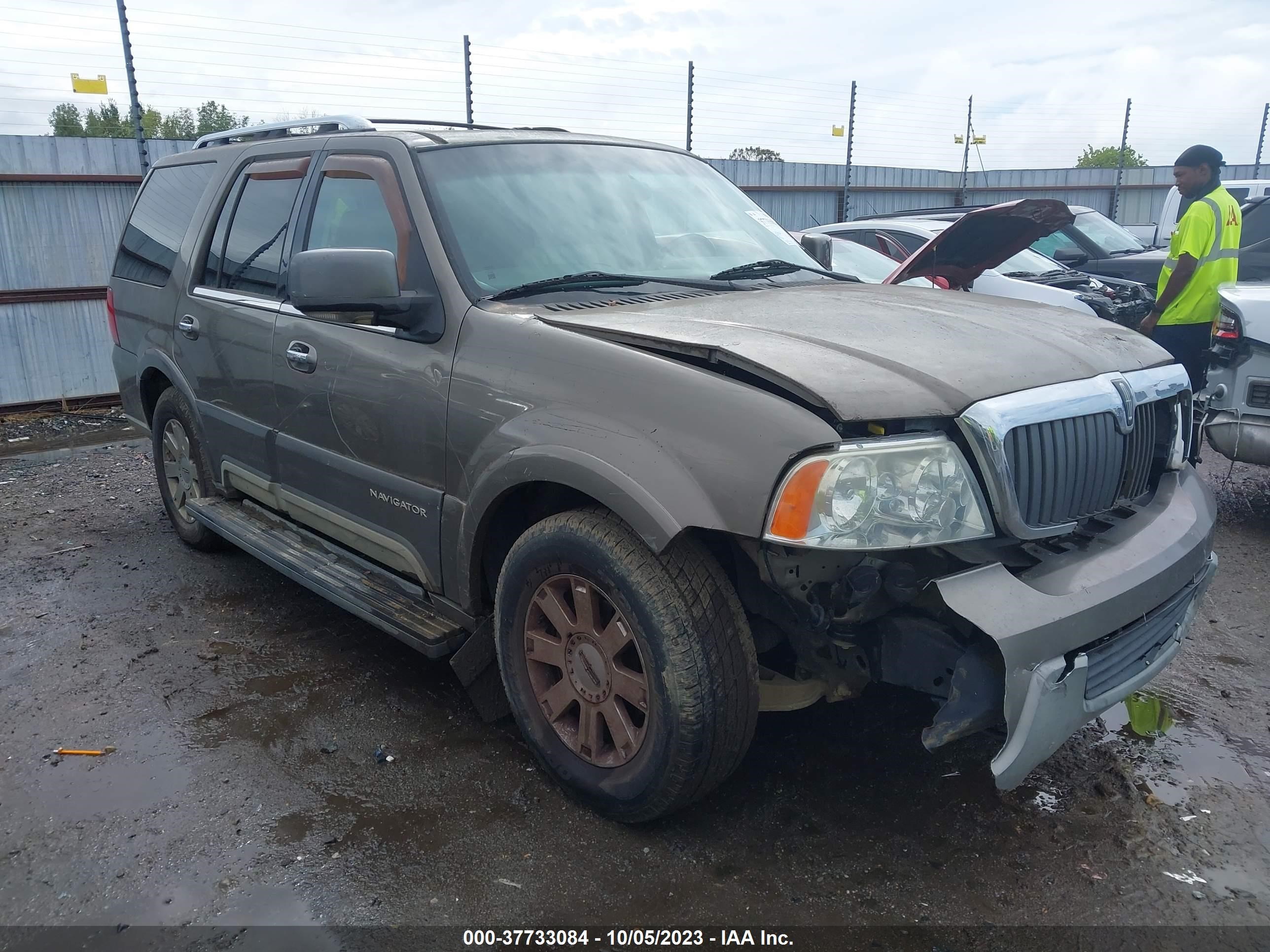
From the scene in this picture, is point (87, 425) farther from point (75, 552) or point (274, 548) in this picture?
point (274, 548)

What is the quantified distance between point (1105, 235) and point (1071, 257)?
73 centimetres

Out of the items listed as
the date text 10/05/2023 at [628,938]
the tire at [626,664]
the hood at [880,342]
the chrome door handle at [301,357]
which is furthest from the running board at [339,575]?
the hood at [880,342]

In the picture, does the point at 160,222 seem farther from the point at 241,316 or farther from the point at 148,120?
the point at 148,120

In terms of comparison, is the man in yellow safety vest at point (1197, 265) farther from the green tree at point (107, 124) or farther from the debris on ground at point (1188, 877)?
the green tree at point (107, 124)

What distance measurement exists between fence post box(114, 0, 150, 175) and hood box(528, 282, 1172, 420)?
738cm

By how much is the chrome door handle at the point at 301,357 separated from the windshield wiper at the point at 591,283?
88 cm

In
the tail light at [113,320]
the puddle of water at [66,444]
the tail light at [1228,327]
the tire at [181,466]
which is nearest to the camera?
the tire at [181,466]

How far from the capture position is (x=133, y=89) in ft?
28.1

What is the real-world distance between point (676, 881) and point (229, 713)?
184 cm

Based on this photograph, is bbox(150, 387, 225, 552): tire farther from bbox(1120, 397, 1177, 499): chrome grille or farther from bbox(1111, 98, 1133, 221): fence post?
bbox(1111, 98, 1133, 221): fence post

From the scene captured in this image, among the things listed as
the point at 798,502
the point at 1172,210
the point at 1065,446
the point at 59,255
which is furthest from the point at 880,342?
the point at 1172,210

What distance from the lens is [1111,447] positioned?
2.60m

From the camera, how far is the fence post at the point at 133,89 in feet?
27.8

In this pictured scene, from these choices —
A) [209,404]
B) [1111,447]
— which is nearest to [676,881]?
[1111,447]
